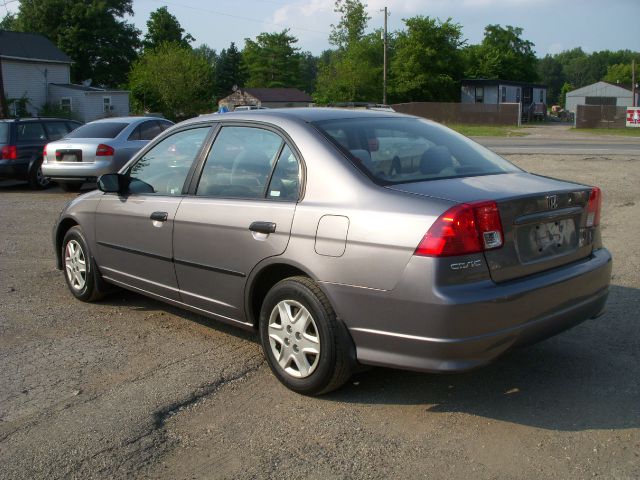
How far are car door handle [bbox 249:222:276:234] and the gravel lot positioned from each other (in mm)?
934

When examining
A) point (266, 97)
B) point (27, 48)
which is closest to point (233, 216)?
point (27, 48)

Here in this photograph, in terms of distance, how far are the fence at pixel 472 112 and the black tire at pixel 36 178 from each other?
4250 centimetres

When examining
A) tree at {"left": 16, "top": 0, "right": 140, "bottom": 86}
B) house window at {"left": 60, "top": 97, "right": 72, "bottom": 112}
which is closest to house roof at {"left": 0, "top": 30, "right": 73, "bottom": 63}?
Answer: house window at {"left": 60, "top": 97, "right": 72, "bottom": 112}

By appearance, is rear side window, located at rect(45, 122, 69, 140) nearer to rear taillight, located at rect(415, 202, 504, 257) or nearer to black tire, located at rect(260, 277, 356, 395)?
black tire, located at rect(260, 277, 356, 395)

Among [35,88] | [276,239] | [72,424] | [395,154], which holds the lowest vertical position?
[72,424]

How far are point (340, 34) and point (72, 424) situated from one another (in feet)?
307

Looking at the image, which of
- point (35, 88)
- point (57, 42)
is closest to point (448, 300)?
point (35, 88)

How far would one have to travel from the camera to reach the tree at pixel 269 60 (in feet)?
350

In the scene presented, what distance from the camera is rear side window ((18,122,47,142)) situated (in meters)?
15.6

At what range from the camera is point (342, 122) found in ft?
15.0

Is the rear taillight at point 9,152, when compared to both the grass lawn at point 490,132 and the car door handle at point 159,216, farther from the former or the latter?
the grass lawn at point 490,132

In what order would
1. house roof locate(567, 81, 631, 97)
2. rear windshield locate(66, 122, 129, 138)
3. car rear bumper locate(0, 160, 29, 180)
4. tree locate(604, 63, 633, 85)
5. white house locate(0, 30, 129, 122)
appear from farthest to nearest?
tree locate(604, 63, 633, 85), house roof locate(567, 81, 631, 97), white house locate(0, 30, 129, 122), car rear bumper locate(0, 160, 29, 180), rear windshield locate(66, 122, 129, 138)

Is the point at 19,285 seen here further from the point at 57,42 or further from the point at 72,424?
the point at 57,42

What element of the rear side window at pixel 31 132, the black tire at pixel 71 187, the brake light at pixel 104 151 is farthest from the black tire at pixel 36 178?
the brake light at pixel 104 151
